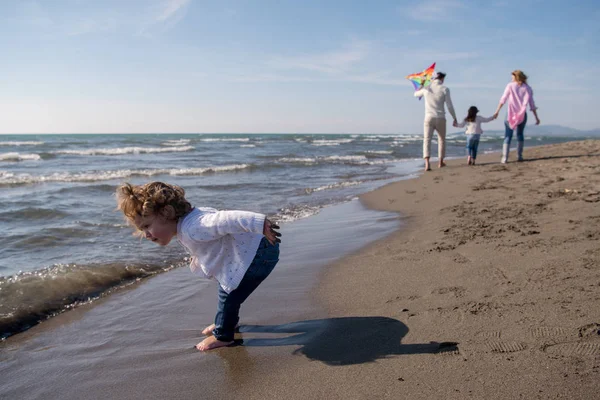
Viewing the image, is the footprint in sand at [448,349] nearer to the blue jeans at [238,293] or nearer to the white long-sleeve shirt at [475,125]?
the blue jeans at [238,293]

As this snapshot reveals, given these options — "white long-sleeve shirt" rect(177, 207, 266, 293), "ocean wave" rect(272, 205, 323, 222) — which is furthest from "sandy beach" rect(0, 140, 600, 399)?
"ocean wave" rect(272, 205, 323, 222)

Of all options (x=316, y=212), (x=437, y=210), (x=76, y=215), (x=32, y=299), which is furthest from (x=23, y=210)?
(x=437, y=210)

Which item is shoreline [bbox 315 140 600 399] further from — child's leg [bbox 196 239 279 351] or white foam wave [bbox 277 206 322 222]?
white foam wave [bbox 277 206 322 222]

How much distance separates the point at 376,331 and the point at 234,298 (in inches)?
33.7

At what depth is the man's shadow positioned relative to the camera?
87.2 inches

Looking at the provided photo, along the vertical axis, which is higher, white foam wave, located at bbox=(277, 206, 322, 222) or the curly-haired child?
the curly-haired child

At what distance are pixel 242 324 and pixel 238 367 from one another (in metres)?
0.56

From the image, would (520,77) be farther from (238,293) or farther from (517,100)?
(238,293)

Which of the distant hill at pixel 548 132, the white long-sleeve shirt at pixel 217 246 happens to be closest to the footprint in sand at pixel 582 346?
the white long-sleeve shirt at pixel 217 246

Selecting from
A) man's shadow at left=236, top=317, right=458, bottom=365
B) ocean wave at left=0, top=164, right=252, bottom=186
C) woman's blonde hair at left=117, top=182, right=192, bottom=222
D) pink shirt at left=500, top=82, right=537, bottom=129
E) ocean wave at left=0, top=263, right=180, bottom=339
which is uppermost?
pink shirt at left=500, top=82, right=537, bottom=129

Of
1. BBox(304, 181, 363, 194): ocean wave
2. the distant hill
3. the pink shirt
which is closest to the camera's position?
BBox(304, 181, 363, 194): ocean wave

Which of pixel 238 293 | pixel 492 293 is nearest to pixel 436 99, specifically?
pixel 492 293

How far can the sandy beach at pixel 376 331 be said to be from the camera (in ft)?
6.39

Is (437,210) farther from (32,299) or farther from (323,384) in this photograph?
(32,299)
